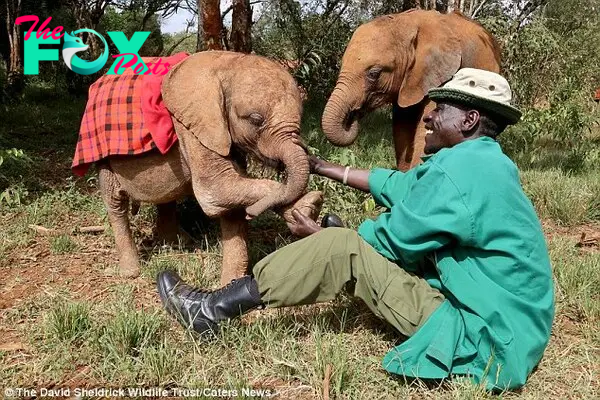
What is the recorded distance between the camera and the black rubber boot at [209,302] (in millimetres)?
3229

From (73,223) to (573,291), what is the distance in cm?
431

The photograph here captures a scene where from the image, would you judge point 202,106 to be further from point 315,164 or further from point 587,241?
point 587,241

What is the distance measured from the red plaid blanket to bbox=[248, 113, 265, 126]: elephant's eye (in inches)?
23.7

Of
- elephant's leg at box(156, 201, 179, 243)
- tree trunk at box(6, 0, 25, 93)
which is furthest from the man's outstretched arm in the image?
tree trunk at box(6, 0, 25, 93)

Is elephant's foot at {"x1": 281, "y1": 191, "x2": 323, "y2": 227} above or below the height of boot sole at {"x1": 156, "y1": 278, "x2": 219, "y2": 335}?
above

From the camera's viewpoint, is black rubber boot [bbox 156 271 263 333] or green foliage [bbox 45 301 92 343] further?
green foliage [bbox 45 301 92 343]

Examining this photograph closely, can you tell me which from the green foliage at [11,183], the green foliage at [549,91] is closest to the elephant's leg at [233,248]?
the green foliage at [11,183]

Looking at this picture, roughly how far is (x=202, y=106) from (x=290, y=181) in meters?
0.76

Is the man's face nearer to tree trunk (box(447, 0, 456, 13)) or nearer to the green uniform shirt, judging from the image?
the green uniform shirt

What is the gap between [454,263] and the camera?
9.45 ft

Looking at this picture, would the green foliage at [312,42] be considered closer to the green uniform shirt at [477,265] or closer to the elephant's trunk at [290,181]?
the elephant's trunk at [290,181]

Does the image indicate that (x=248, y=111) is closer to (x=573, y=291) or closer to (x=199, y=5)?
(x=573, y=291)

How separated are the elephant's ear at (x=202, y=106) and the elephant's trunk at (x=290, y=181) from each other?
40cm

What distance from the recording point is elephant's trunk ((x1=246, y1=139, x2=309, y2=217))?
12.0ft
